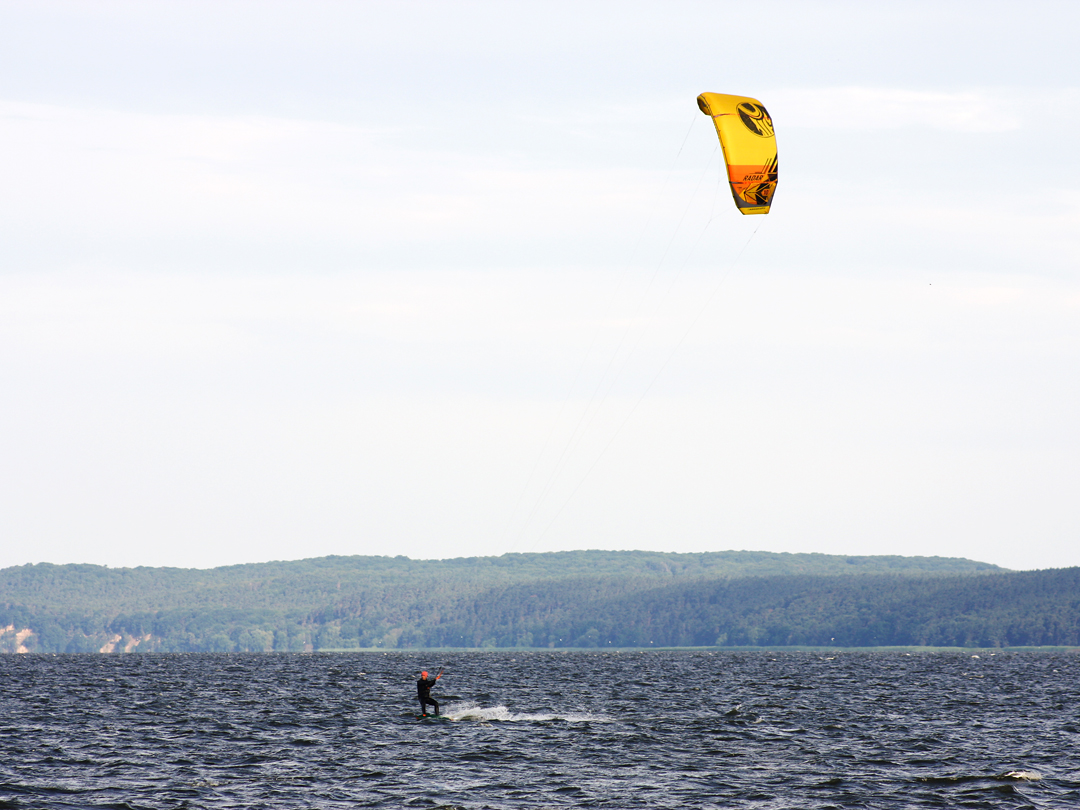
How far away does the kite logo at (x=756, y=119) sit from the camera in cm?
4703

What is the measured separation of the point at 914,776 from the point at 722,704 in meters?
30.6

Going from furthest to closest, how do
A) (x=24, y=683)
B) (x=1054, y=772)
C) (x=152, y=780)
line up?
(x=24, y=683) < (x=1054, y=772) < (x=152, y=780)

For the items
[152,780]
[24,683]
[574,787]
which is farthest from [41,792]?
[24,683]

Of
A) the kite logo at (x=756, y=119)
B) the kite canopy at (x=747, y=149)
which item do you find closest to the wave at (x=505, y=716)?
the kite canopy at (x=747, y=149)

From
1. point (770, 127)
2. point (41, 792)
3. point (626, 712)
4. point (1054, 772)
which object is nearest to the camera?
point (41, 792)

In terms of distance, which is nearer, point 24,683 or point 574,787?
point 574,787

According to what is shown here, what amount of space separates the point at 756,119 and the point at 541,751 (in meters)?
25.1

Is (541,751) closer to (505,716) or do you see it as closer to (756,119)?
(505,716)

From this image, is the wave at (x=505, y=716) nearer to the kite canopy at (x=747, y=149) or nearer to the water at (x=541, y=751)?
the water at (x=541, y=751)

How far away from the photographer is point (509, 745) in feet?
146

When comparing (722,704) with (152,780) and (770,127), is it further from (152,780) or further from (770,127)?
(152,780)

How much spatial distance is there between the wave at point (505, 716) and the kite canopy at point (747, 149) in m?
24.2

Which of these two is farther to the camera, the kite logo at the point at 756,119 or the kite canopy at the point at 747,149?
the kite logo at the point at 756,119

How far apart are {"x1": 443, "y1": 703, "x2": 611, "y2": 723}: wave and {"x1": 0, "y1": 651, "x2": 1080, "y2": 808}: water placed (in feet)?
0.61
